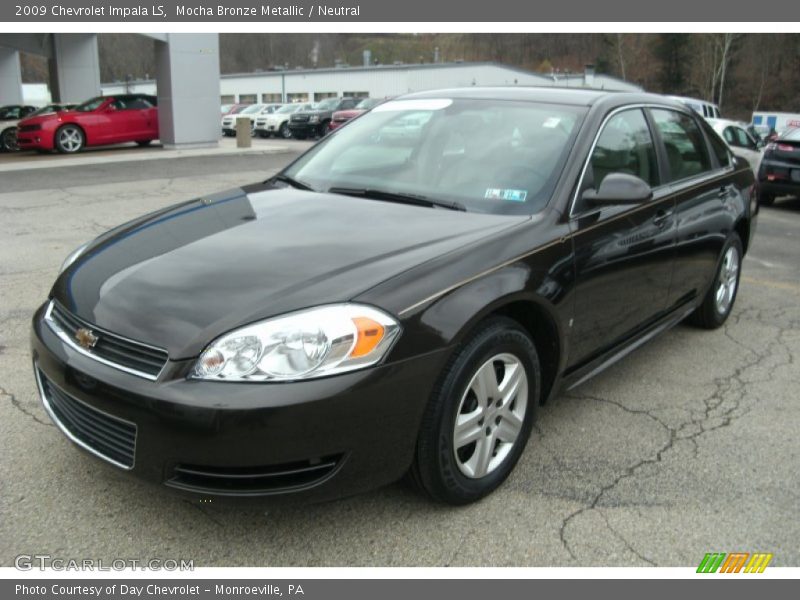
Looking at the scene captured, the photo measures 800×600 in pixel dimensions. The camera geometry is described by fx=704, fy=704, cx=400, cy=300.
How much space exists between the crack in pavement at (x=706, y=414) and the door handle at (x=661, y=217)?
987mm

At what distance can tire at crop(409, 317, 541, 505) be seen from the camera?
250 cm

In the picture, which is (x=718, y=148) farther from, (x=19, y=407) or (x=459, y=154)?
(x=19, y=407)

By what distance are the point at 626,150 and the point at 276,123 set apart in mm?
30320

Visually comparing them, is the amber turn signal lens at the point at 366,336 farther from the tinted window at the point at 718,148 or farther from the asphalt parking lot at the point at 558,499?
the tinted window at the point at 718,148

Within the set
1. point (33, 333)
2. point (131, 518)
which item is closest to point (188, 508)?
point (131, 518)

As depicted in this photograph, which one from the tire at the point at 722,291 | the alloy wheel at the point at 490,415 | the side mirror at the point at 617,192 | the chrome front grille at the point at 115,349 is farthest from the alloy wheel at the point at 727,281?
the chrome front grille at the point at 115,349

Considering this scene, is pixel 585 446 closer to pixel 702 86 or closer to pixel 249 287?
pixel 249 287

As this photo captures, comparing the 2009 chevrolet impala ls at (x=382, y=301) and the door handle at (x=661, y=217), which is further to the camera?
the door handle at (x=661, y=217)

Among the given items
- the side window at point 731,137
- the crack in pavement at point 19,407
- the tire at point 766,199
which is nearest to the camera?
the crack in pavement at point 19,407

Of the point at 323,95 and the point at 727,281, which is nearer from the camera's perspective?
the point at 727,281

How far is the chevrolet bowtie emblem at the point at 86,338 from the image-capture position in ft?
8.01

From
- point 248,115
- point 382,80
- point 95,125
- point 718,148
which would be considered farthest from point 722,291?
point 382,80

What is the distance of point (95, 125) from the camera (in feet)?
60.8

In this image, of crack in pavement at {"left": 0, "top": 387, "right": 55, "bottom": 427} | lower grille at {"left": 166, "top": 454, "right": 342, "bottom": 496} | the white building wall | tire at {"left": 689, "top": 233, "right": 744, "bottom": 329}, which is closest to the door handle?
tire at {"left": 689, "top": 233, "right": 744, "bottom": 329}
